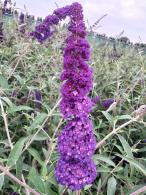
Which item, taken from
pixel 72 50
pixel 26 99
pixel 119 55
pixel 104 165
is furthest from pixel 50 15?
pixel 119 55

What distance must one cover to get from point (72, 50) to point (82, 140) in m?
0.34

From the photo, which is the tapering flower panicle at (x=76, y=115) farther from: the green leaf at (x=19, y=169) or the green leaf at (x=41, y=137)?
the green leaf at (x=41, y=137)

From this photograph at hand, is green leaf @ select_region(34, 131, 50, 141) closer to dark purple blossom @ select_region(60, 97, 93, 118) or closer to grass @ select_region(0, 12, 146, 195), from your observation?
grass @ select_region(0, 12, 146, 195)

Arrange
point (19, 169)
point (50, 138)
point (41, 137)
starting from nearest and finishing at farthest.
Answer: point (19, 169) < point (50, 138) < point (41, 137)

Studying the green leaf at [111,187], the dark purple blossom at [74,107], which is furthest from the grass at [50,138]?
the dark purple blossom at [74,107]

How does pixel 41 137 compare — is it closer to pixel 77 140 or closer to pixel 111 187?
pixel 111 187

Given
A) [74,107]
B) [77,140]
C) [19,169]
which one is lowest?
[19,169]

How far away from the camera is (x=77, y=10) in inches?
65.7

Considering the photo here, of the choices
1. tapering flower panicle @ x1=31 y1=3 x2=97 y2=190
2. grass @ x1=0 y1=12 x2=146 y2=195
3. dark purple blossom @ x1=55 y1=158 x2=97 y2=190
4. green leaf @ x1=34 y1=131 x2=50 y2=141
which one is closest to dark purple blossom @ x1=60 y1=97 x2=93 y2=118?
tapering flower panicle @ x1=31 y1=3 x2=97 y2=190

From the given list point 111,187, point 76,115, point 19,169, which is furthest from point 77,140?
point 111,187

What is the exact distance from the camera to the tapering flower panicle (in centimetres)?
148

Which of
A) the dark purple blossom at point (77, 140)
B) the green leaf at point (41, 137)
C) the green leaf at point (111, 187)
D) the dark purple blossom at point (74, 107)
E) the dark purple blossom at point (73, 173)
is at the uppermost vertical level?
the dark purple blossom at point (74, 107)

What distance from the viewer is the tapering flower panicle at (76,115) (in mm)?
1479

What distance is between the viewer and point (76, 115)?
149cm
